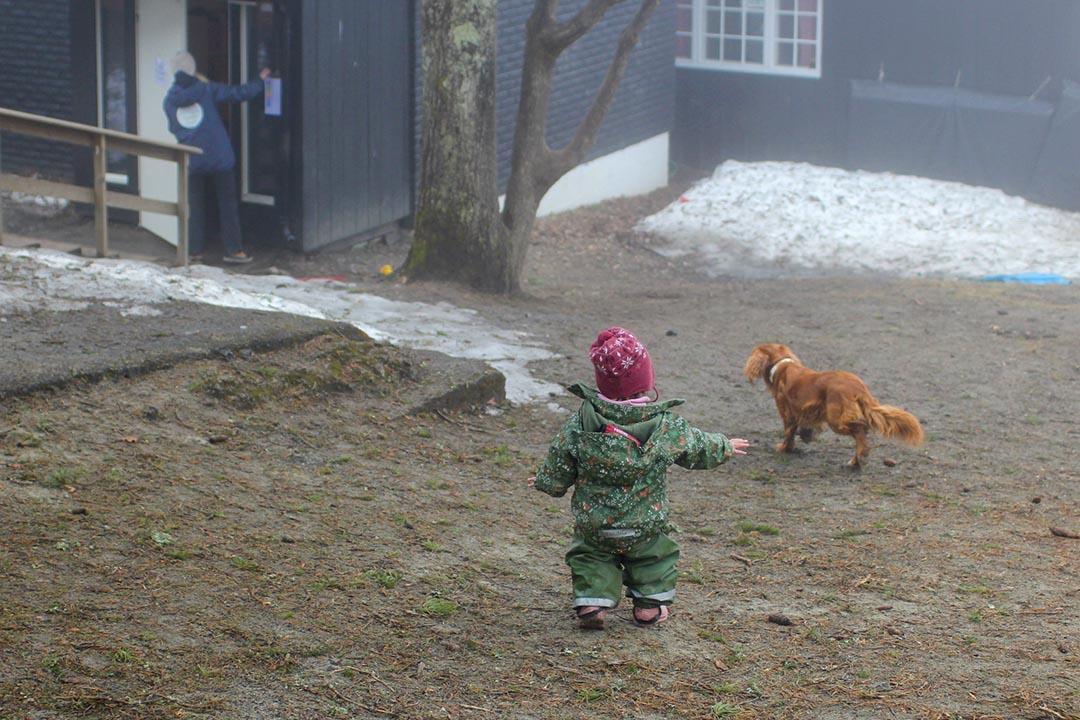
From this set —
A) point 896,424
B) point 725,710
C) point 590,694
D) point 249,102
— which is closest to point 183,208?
point 249,102

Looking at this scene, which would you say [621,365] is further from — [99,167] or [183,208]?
[183,208]

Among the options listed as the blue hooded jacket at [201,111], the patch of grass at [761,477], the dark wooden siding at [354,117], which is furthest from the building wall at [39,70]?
the patch of grass at [761,477]

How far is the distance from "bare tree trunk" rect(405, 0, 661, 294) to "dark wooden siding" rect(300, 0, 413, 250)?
6.09 ft

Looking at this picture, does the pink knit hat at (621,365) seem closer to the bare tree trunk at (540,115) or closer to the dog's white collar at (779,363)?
the dog's white collar at (779,363)

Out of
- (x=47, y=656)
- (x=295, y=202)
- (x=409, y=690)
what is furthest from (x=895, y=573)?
(x=295, y=202)

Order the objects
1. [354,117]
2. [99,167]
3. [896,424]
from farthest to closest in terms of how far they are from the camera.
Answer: [354,117], [99,167], [896,424]

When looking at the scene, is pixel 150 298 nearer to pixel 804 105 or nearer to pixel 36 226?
pixel 36 226

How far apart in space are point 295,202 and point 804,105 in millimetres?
Result: 9842

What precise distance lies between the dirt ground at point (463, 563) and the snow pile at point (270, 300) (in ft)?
3.25

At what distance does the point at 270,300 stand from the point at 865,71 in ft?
42.5

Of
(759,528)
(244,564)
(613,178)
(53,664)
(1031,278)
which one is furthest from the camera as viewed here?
(613,178)

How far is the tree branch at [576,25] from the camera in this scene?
1270 centimetres

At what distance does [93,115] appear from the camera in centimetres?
1505

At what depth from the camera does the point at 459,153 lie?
12680mm
